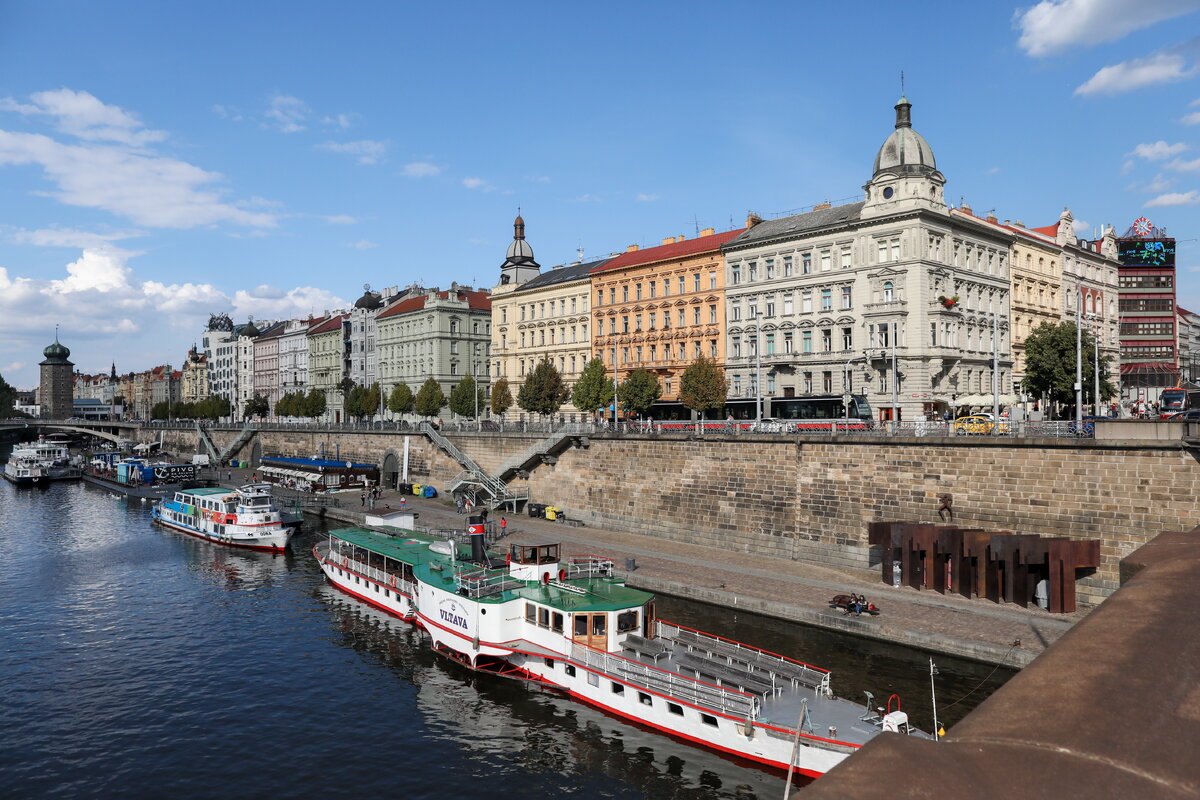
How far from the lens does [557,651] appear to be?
29812 mm

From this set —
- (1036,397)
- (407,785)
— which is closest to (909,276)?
(1036,397)

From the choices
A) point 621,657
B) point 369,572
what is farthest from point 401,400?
point 621,657

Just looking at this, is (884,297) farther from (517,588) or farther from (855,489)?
(517,588)

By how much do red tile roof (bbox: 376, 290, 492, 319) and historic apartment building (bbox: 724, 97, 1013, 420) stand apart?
54.7m

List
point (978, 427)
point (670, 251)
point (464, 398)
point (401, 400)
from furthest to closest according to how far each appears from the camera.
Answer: point (401, 400)
point (464, 398)
point (670, 251)
point (978, 427)

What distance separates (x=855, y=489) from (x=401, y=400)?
251 feet

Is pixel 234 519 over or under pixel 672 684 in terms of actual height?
over

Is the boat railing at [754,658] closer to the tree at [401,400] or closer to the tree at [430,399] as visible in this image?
the tree at [430,399]

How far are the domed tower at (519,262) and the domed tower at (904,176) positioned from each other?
56284 mm

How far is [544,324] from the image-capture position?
95.3m

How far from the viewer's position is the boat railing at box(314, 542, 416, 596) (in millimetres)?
39219

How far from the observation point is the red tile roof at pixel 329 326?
143 m

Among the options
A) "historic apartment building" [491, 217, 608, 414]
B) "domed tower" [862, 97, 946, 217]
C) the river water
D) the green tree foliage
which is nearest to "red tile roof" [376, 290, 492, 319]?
"historic apartment building" [491, 217, 608, 414]

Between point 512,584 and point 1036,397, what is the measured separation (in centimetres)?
5284
